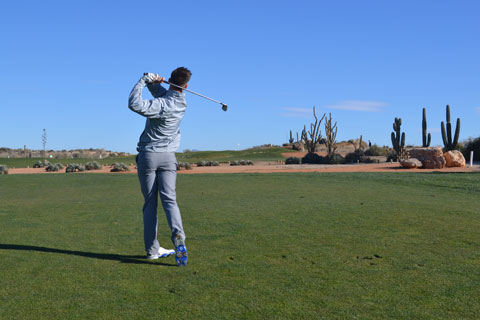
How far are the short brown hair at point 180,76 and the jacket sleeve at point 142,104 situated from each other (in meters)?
0.28

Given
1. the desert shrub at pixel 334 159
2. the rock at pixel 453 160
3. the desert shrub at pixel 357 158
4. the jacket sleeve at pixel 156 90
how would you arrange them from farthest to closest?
the desert shrub at pixel 334 159
the desert shrub at pixel 357 158
the rock at pixel 453 160
the jacket sleeve at pixel 156 90

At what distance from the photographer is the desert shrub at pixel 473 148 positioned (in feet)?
118

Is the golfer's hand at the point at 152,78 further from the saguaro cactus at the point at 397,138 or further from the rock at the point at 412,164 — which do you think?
the saguaro cactus at the point at 397,138

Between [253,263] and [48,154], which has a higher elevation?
[48,154]

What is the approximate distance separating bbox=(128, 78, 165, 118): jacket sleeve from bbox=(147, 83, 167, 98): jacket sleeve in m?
0.28

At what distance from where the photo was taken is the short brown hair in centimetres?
529

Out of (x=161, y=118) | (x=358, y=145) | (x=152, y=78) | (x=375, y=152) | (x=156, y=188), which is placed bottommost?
(x=156, y=188)

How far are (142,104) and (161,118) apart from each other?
30 cm

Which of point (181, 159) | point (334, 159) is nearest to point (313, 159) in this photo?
point (334, 159)

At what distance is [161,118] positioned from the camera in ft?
17.2

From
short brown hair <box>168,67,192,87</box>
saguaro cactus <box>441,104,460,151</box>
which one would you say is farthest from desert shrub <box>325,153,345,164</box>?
short brown hair <box>168,67,192,87</box>

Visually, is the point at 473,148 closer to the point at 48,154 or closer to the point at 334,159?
the point at 334,159

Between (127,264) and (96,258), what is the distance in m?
0.49

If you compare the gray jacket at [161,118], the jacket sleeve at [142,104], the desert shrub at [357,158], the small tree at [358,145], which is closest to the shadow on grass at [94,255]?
the gray jacket at [161,118]
